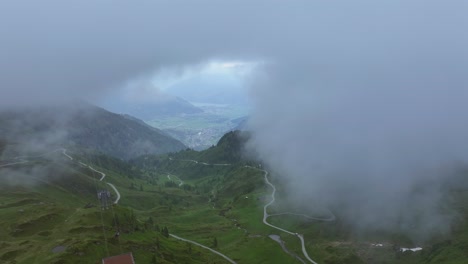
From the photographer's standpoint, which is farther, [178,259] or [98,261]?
[178,259]

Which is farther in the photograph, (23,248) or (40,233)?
(40,233)

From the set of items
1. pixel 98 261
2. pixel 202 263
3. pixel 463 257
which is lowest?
pixel 463 257

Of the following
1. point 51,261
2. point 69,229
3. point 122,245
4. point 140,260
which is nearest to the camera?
point 51,261

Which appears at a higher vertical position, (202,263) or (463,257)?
(202,263)

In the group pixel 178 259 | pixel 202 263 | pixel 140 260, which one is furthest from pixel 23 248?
pixel 202 263

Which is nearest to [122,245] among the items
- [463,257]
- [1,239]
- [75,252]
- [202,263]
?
[75,252]

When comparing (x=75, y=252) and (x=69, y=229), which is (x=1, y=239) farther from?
(x=75, y=252)

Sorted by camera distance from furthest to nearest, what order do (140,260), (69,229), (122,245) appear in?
(69,229), (122,245), (140,260)

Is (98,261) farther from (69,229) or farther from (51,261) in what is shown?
(69,229)

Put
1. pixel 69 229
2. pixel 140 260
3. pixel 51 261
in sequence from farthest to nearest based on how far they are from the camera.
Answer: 1. pixel 69 229
2. pixel 140 260
3. pixel 51 261
